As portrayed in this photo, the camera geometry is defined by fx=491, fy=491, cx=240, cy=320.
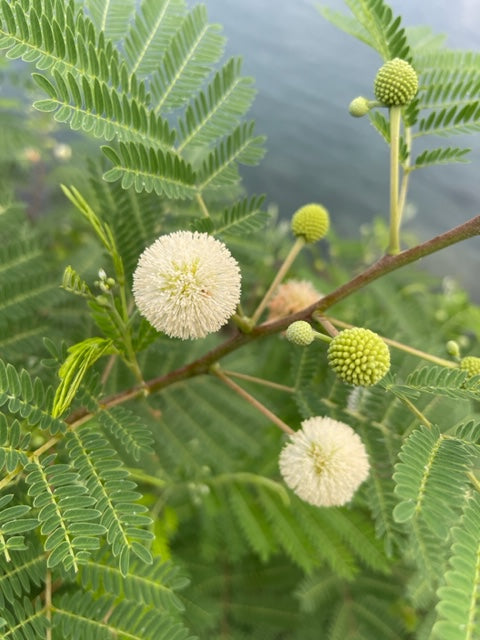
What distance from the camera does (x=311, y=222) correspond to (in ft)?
3.42

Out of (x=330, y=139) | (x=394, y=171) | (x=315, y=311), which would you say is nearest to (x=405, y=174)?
(x=394, y=171)

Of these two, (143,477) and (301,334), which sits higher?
(301,334)

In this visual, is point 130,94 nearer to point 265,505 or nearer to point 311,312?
point 311,312

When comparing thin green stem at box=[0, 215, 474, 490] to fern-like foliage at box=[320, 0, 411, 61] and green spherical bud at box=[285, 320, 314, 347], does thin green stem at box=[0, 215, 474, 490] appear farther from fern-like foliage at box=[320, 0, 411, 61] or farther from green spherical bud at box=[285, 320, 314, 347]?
fern-like foliage at box=[320, 0, 411, 61]

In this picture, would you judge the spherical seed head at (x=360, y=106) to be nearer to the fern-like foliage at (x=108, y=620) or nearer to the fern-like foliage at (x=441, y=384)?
the fern-like foliage at (x=441, y=384)

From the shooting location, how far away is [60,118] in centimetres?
75

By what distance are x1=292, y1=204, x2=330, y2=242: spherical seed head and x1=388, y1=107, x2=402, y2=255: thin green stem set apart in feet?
0.59

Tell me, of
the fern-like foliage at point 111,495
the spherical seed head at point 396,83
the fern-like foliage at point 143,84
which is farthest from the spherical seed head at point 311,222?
the fern-like foliage at point 111,495

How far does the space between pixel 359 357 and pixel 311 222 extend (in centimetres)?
37

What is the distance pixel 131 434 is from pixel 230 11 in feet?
20.1

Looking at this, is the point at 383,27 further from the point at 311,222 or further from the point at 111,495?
the point at 111,495

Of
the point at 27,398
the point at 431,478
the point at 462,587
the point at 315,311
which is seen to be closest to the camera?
the point at 462,587

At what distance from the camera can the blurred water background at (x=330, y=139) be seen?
18.6 ft

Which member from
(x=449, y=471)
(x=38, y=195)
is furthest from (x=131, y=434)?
(x=38, y=195)
